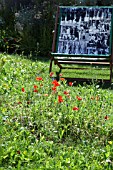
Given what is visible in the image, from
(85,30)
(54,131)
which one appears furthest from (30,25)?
(54,131)

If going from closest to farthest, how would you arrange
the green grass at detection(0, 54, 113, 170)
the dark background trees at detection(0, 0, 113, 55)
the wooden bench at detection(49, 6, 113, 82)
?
the green grass at detection(0, 54, 113, 170) < the wooden bench at detection(49, 6, 113, 82) < the dark background trees at detection(0, 0, 113, 55)

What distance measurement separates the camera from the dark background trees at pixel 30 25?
9406 mm

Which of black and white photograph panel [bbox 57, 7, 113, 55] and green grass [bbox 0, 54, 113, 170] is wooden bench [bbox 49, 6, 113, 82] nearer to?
black and white photograph panel [bbox 57, 7, 113, 55]

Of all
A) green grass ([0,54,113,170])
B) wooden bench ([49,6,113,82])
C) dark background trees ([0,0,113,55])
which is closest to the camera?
green grass ([0,54,113,170])

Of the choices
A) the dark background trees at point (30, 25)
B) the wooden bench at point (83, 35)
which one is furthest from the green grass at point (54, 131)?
the dark background trees at point (30, 25)

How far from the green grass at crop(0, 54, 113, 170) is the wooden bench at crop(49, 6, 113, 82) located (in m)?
1.63

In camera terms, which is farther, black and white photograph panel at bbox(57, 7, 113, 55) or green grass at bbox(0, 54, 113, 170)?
black and white photograph panel at bbox(57, 7, 113, 55)

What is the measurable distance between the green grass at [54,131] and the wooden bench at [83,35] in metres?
1.63

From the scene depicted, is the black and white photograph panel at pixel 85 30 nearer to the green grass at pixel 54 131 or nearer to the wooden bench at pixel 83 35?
the wooden bench at pixel 83 35

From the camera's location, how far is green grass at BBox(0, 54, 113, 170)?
12.4 feet

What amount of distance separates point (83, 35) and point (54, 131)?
343 cm

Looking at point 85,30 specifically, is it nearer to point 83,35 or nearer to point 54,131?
point 83,35

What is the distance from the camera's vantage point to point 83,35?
743 centimetres

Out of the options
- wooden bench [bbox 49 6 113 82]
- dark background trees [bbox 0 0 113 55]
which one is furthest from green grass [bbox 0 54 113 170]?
dark background trees [bbox 0 0 113 55]
